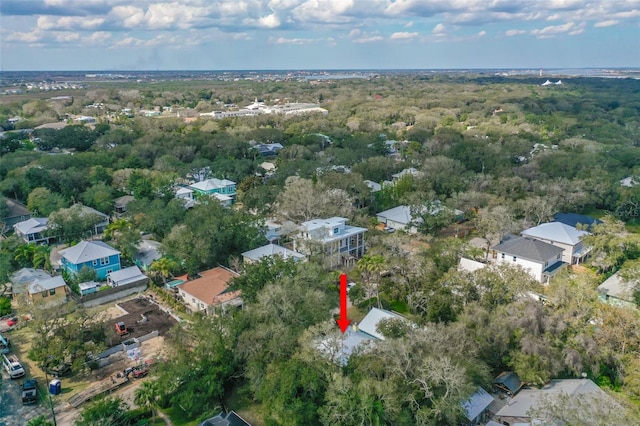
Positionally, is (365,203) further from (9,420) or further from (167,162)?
(9,420)

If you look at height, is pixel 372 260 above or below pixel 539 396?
above

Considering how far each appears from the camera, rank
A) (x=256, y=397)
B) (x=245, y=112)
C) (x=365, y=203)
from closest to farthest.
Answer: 1. (x=256, y=397)
2. (x=365, y=203)
3. (x=245, y=112)

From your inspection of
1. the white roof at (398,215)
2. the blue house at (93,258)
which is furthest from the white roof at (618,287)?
the blue house at (93,258)

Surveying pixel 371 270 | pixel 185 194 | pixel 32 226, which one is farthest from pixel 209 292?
pixel 185 194

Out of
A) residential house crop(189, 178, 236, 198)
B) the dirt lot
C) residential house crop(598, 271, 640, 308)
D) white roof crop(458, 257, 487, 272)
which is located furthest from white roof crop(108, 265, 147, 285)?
residential house crop(598, 271, 640, 308)

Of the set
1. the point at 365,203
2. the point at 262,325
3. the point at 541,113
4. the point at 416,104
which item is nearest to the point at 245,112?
the point at 416,104

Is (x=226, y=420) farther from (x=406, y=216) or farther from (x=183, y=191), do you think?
(x=183, y=191)

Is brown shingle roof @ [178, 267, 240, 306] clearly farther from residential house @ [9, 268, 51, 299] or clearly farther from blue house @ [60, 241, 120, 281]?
residential house @ [9, 268, 51, 299]
